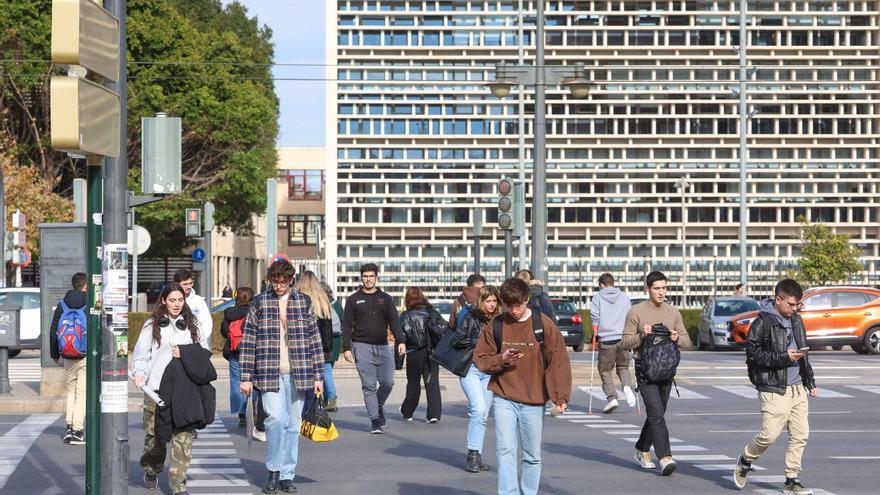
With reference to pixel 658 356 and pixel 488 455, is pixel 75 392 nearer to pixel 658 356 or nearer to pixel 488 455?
pixel 488 455

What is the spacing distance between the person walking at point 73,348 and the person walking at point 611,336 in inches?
267

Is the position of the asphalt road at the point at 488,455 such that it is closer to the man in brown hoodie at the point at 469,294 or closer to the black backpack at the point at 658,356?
the black backpack at the point at 658,356

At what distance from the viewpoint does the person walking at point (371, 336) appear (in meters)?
16.9

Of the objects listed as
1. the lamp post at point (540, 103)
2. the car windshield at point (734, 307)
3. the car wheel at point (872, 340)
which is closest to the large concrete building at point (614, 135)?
the car windshield at point (734, 307)

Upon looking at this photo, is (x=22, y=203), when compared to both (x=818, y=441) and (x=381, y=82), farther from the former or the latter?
(x=818, y=441)

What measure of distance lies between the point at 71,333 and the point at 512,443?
6.85 m

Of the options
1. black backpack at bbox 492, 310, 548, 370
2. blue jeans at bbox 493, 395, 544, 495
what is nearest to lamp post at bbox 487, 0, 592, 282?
black backpack at bbox 492, 310, 548, 370

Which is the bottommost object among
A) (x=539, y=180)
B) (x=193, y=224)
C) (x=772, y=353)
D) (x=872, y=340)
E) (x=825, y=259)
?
(x=872, y=340)

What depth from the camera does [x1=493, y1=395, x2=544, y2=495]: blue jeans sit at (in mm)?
10188

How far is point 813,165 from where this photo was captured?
206ft

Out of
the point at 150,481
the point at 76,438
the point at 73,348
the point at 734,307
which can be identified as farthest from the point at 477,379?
the point at 734,307

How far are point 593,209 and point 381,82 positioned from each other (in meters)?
11.6

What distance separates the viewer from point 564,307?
37062 millimetres

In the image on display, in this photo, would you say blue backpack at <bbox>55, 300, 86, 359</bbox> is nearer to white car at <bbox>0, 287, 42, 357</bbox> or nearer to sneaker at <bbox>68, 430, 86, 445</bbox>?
sneaker at <bbox>68, 430, 86, 445</bbox>
